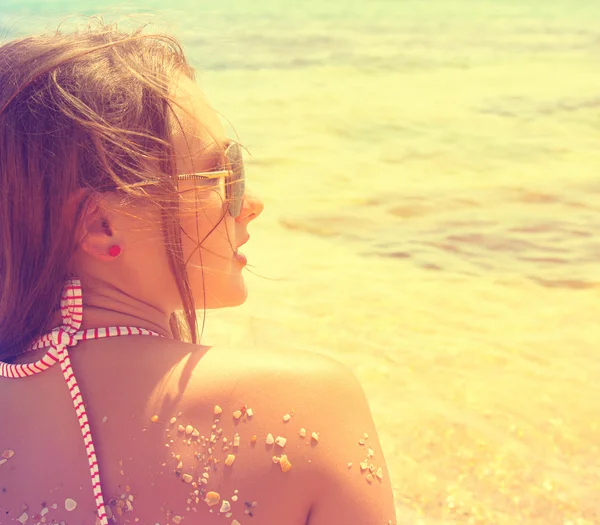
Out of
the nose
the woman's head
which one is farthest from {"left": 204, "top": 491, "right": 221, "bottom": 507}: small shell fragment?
the nose

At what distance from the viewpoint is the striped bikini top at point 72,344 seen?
3.94ft

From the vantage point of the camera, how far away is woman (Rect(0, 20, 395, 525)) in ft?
4.01

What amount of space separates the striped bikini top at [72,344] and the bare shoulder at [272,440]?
110mm

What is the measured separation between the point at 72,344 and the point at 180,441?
9.1 inches

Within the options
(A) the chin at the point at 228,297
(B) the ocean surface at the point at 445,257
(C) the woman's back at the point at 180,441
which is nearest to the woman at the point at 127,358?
(C) the woman's back at the point at 180,441

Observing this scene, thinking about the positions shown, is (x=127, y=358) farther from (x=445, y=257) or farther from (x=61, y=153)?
(x=445, y=257)

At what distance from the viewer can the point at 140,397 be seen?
1.23 metres

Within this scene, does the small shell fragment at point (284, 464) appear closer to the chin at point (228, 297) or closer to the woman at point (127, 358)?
the woman at point (127, 358)

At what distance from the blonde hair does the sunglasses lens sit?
15 centimetres

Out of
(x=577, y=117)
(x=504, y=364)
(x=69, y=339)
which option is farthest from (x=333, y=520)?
(x=577, y=117)

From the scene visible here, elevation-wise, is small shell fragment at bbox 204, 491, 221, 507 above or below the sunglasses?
below

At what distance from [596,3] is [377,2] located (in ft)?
16.6

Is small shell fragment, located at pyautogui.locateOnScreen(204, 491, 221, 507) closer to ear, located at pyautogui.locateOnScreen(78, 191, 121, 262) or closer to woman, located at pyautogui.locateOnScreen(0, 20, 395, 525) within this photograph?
woman, located at pyautogui.locateOnScreen(0, 20, 395, 525)

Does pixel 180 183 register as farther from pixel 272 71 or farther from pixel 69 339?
pixel 272 71
